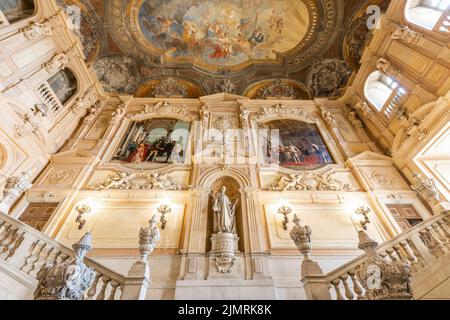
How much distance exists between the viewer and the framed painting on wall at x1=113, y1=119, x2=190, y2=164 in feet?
33.6

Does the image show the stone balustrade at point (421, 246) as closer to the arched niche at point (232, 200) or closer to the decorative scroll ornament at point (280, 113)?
the arched niche at point (232, 200)

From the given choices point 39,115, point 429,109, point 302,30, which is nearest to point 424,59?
point 429,109

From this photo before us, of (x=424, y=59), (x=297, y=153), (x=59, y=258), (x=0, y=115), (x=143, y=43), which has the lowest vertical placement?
(x=59, y=258)

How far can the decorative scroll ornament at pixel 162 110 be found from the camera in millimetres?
12445

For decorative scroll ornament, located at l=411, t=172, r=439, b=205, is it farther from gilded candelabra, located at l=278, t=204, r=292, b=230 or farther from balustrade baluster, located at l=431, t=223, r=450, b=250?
gilded candelabra, located at l=278, t=204, r=292, b=230

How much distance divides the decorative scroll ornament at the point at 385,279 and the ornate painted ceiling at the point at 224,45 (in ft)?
38.7

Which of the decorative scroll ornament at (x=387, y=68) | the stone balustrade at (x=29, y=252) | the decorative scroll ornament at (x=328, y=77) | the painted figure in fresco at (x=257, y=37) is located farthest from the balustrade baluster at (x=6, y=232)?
the decorative scroll ornament at (x=328, y=77)

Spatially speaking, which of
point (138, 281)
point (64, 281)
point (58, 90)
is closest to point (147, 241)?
point (138, 281)

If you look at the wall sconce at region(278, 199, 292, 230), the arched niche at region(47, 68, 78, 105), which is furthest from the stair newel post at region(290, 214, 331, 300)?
the arched niche at region(47, 68, 78, 105)

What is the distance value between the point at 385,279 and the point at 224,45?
1418cm

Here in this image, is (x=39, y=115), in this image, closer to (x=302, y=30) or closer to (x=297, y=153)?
(x=297, y=153)

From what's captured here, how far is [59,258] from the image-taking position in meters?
4.74

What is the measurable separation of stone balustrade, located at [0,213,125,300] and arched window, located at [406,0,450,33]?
12184 millimetres

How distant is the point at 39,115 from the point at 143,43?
731cm
